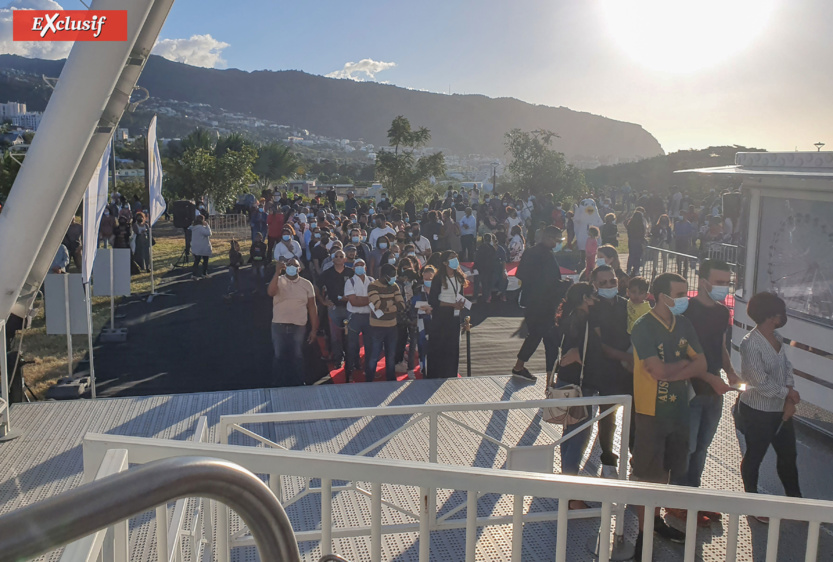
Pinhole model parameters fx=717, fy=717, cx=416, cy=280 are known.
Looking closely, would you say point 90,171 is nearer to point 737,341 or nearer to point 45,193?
point 45,193

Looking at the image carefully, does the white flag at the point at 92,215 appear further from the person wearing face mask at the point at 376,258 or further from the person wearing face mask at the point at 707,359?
the person wearing face mask at the point at 707,359

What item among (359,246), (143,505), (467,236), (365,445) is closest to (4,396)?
(365,445)

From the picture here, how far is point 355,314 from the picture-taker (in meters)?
9.65

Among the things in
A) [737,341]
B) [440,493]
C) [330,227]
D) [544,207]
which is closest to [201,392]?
[440,493]

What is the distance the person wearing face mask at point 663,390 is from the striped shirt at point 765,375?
0.38 meters

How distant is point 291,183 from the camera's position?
191 ft

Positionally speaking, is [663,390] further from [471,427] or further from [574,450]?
[471,427]

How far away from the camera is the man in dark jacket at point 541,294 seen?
9.60m

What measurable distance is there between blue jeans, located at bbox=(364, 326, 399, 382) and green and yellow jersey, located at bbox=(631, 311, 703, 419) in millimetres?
4696

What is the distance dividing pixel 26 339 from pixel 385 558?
10.1 meters

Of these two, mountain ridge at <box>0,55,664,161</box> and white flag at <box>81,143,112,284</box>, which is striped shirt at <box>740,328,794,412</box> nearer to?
white flag at <box>81,143,112,284</box>

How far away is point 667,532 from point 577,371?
57.2 inches

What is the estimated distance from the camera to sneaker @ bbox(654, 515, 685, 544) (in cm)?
539

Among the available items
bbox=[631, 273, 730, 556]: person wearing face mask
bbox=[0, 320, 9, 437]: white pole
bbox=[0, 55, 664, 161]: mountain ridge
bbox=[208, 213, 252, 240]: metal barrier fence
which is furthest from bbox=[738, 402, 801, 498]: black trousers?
bbox=[0, 55, 664, 161]: mountain ridge
